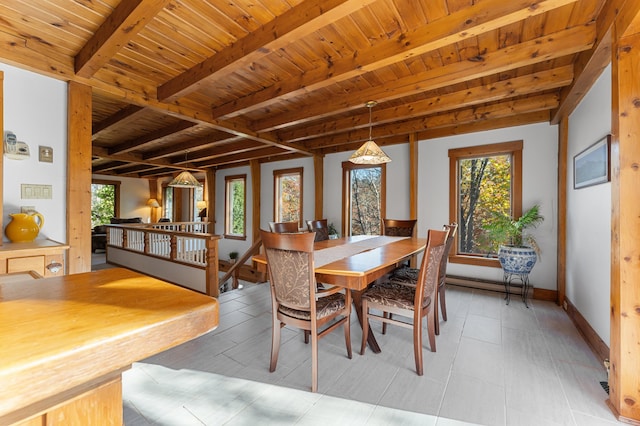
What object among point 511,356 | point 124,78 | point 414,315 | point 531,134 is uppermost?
point 124,78

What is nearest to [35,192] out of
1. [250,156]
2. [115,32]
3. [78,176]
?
[78,176]

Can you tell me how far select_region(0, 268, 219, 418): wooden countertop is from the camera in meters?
0.32

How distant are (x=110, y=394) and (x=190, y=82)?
2856 millimetres

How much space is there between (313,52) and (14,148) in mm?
2584

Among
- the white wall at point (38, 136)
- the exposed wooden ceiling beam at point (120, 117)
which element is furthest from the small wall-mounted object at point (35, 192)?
the exposed wooden ceiling beam at point (120, 117)

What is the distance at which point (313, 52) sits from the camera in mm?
2492

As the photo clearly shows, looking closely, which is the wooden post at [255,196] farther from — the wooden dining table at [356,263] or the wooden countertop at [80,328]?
the wooden countertop at [80,328]

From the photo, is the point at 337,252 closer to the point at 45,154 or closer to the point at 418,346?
the point at 418,346

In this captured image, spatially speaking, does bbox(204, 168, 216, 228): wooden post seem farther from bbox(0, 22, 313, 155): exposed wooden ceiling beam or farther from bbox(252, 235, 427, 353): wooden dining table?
bbox(252, 235, 427, 353): wooden dining table

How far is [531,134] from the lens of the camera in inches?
151

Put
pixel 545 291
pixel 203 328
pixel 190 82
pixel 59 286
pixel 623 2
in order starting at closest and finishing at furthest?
pixel 203 328 < pixel 59 286 < pixel 623 2 < pixel 190 82 < pixel 545 291

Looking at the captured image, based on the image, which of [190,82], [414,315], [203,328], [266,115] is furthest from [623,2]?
[266,115]

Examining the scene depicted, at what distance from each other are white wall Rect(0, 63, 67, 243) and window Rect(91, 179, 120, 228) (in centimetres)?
735

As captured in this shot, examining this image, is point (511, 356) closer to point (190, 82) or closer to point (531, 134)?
point (531, 134)
